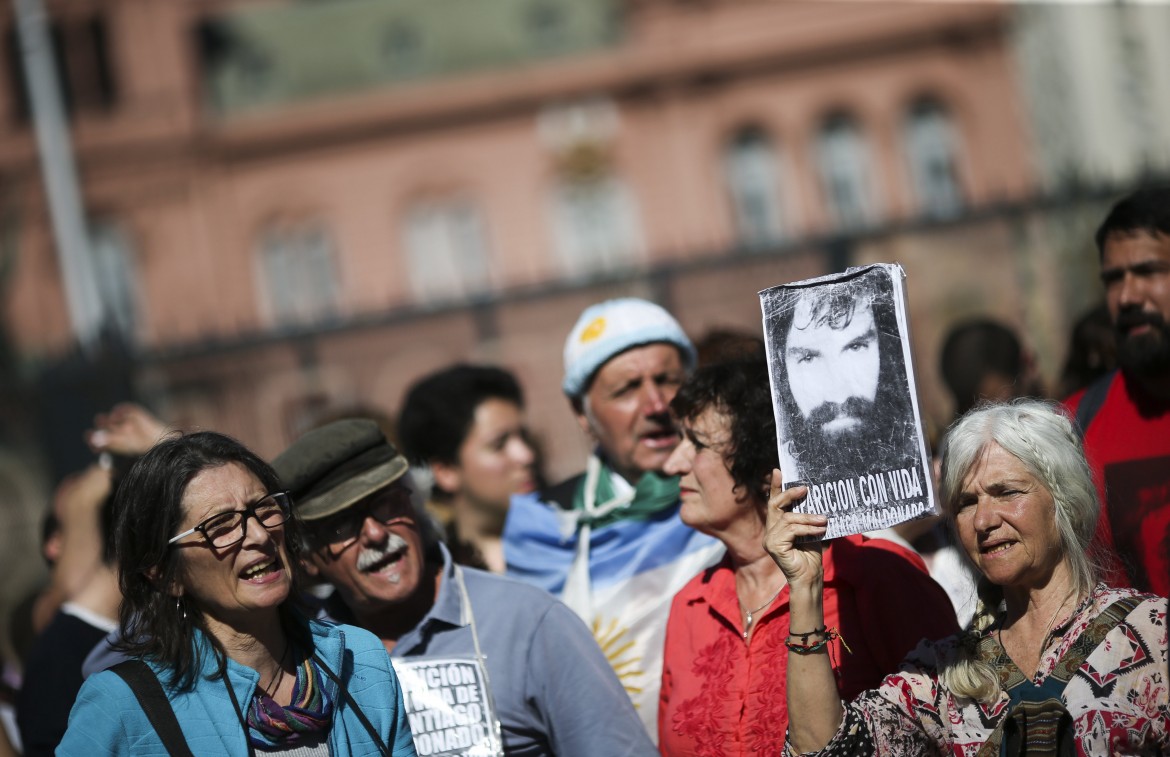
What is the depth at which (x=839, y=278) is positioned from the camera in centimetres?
271

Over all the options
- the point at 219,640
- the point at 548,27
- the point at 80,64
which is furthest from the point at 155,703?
the point at 80,64

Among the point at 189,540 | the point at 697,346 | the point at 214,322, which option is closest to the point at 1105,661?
A: the point at 189,540

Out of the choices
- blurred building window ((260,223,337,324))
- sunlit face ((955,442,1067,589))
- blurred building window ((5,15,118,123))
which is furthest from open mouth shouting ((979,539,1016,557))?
blurred building window ((5,15,118,123))

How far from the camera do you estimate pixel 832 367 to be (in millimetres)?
2729

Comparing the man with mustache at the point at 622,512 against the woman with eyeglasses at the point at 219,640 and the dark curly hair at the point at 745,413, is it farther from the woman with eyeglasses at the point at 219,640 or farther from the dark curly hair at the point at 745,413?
the woman with eyeglasses at the point at 219,640

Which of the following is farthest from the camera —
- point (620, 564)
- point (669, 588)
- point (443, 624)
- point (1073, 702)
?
point (620, 564)

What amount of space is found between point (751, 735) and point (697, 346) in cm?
182

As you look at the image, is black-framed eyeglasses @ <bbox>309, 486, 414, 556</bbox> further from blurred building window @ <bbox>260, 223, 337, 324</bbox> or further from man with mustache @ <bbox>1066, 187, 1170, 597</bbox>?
blurred building window @ <bbox>260, 223, 337, 324</bbox>

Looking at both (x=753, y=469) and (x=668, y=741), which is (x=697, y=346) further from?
(x=668, y=741)

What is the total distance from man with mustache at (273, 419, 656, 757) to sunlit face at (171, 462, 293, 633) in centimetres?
56

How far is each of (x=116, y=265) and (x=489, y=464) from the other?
24.0 m

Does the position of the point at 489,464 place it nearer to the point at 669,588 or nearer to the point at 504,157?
the point at 669,588

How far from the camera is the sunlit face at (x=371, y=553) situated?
3338mm

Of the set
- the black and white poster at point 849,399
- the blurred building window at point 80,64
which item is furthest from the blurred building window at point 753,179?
the black and white poster at point 849,399
